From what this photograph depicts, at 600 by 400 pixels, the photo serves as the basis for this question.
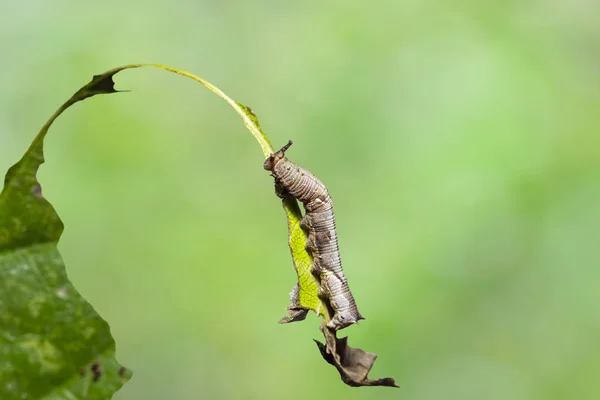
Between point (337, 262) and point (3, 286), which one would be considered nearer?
point (3, 286)

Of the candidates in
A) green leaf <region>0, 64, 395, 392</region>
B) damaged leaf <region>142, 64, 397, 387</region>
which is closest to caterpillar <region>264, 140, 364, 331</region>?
damaged leaf <region>142, 64, 397, 387</region>

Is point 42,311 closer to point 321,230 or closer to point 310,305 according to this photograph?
point 310,305

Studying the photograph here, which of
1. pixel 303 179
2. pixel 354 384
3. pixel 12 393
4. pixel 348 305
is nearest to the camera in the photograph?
pixel 12 393

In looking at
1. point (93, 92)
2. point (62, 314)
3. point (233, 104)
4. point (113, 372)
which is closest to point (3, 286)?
point (62, 314)

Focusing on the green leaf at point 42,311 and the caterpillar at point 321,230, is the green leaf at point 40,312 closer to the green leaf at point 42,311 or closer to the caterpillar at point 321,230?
the green leaf at point 42,311

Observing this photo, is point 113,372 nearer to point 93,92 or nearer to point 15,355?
point 15,355

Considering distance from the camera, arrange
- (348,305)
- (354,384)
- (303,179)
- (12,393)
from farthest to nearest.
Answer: (303,179) → (348,305) → (354,384) → (12,393)

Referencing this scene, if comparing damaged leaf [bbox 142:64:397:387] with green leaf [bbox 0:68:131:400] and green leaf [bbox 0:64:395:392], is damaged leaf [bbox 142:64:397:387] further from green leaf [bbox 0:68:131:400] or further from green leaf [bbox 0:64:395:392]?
green leaf [bbox 0:68:131:400]

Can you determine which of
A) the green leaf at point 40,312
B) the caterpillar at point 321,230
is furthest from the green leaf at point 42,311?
the caterpillar at point 321,230
